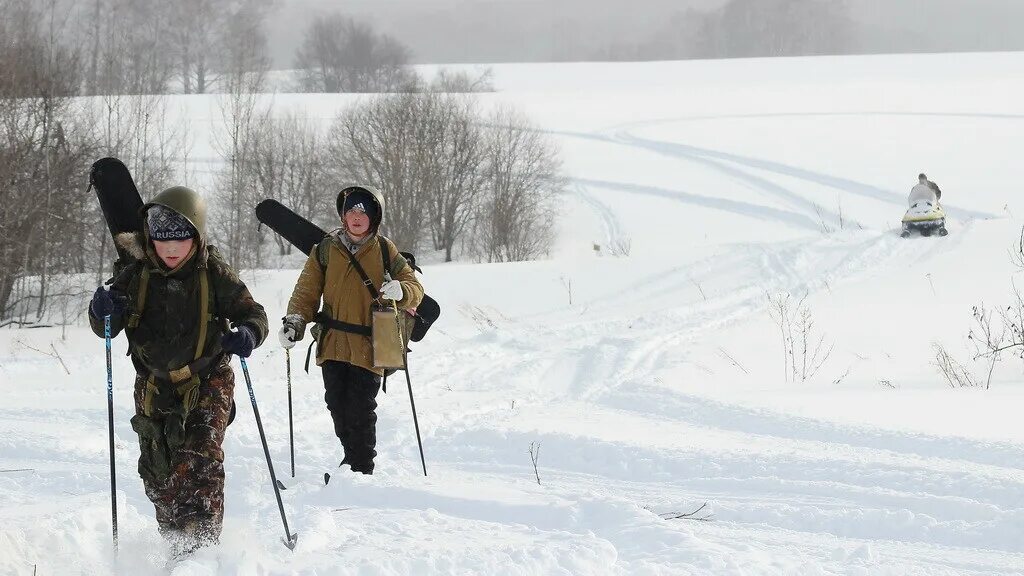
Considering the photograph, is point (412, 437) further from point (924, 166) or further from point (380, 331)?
point (924, 166)

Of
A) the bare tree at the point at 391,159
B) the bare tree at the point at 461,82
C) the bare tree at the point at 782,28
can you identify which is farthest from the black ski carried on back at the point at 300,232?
the bare tree at the point at 782,28

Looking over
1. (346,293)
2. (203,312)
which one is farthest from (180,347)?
(346,293)

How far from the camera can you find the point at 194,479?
4.34 meters

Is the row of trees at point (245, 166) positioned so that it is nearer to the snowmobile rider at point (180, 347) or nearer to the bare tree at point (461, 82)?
the bare tree at point (461, 82)

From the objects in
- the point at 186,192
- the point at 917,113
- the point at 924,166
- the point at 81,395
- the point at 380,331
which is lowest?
the point at 81,395

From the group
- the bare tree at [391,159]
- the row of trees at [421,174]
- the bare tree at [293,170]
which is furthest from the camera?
the bare tree at [293,170]

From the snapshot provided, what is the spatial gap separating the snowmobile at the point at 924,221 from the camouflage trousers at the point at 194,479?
18.0m

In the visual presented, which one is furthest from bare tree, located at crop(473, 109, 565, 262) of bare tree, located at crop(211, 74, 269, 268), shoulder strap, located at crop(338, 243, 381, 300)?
shoulder strap, located at crop(338, 243, 381, 300)

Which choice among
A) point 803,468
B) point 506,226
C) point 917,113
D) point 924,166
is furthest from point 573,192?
point 803,468

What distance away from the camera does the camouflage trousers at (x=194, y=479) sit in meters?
4.32

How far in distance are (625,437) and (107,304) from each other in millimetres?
4136

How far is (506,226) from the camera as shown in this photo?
38281mm

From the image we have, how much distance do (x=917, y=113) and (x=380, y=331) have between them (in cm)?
5097

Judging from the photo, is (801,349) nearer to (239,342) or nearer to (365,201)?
(365,201)
